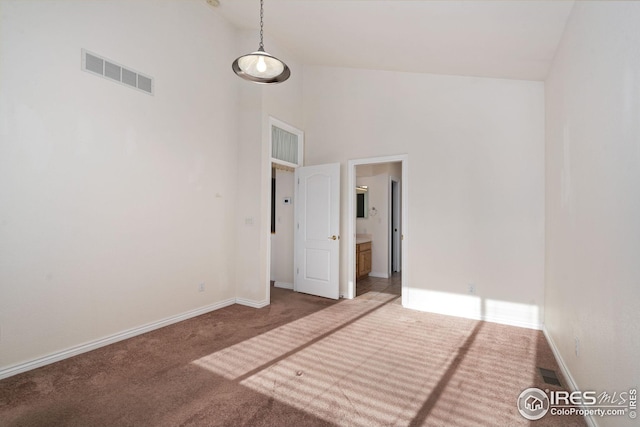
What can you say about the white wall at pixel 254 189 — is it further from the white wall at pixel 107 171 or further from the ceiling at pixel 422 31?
the ceiling at pixel 422 31

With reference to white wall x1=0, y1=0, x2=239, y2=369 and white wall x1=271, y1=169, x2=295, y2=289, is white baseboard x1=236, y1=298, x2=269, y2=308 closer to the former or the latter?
white wall x1=0, y1=0, x2=239, y2=369

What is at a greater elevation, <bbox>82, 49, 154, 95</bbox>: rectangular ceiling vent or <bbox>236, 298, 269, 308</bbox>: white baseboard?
<bbox>82, 49, 154, 95</bbox>: rectangular ceiling vent

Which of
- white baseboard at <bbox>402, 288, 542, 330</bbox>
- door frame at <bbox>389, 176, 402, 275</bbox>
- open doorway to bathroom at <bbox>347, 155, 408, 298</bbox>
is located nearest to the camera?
white baseboard at <bbox>402, 288, 542, 330</bbox>

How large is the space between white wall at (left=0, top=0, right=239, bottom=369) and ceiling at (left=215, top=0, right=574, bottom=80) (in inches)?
40.3

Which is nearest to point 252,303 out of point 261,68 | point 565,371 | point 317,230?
point 317,230

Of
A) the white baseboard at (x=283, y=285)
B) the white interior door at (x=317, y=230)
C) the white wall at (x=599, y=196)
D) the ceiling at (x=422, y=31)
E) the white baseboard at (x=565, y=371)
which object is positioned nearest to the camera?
the white wall at (x=599, y=196)

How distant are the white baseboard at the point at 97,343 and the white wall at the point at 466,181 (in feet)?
9.65

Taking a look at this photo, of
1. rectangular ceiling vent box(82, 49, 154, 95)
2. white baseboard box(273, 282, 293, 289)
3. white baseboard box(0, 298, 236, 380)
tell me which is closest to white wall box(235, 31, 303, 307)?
white baseboard box(0, 298, 236, 380)

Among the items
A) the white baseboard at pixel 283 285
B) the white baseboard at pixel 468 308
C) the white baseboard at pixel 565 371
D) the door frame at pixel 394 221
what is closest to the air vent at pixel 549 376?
the white baseboard at pixel 565 371

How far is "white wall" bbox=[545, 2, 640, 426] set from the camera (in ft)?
4.46

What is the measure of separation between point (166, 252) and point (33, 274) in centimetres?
118

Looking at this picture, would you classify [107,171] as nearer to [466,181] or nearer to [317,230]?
[317,230]

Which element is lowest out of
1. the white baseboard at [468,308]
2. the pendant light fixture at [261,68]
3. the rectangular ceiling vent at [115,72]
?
the white baseboard at [468,308]

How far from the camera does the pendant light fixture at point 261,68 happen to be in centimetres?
235
